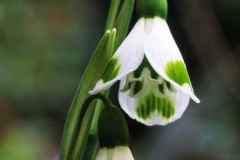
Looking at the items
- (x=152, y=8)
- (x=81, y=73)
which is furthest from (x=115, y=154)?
(x=81, y=73)

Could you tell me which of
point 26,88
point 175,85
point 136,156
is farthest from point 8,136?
point 175,85

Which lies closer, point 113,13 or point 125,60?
point 125,60

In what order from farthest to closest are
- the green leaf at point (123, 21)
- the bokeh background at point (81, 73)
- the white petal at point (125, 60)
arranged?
the bokeh background at point (81, 73), the green leaf at point (123, 21), the white petal at point (125, 60)

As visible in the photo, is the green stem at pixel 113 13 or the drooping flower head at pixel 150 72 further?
the green stem at pixel 113 13

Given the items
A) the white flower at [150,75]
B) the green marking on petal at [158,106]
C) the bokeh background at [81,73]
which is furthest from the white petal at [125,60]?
the bokeh background at [81,73]

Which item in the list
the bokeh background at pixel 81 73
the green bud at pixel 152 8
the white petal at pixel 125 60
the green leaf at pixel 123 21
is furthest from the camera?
the bokeh background at pixel 81 73

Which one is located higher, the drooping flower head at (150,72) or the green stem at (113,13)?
the green stem at (113,13)

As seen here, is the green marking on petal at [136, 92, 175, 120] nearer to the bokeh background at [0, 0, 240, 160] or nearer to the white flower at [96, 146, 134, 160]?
the white flower at [96, 146, 134, 160]

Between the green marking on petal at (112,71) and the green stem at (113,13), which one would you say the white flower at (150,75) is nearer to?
Answer: the green marking on petal at (112,71)

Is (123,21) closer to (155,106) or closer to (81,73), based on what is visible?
(155,106)
